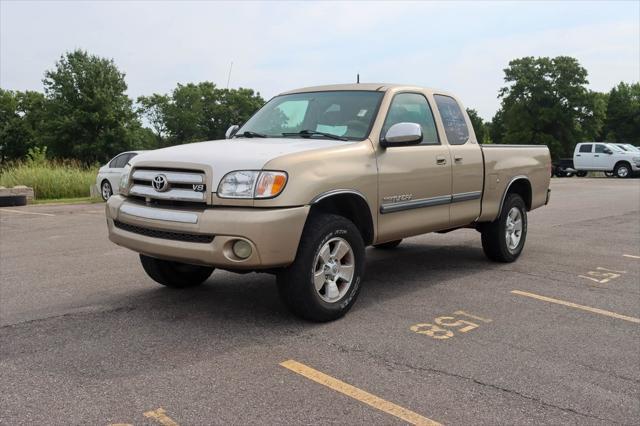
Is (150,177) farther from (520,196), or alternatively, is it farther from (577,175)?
(577,175)

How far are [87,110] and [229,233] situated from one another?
57540mm

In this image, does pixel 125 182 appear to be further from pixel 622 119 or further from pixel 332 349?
pixel 622 119

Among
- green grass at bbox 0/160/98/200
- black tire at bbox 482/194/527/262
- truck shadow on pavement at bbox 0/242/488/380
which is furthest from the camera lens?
green grass at bbox 0/160/98/200

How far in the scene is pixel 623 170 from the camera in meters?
32.5

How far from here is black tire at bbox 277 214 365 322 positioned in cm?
439

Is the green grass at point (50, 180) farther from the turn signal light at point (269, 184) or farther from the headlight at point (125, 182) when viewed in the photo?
the turn signal light at point (269, 184)

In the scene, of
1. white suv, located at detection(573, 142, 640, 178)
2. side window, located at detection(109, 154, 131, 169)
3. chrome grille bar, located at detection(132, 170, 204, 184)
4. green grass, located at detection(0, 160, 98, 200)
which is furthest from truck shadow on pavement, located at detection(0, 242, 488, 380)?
white suv, located at detection(573, 142, 640, 178)

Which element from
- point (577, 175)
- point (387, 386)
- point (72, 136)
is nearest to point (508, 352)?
point (387, 386)

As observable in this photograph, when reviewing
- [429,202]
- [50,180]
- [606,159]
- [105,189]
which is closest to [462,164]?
[429,202]

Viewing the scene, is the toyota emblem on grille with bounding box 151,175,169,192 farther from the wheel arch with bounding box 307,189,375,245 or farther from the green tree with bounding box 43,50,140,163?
the green tree with bounding box 43,50,140,163

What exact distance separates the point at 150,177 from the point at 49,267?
3.14 metres

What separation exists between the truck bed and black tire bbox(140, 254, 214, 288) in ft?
10.0

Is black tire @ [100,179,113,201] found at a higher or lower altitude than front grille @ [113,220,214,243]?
lower

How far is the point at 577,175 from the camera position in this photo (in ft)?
121
